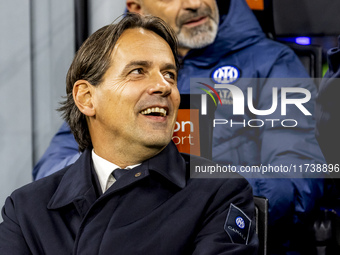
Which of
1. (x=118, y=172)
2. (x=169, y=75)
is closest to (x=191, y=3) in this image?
(x=169, y=75)

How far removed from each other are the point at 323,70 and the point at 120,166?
926 mm

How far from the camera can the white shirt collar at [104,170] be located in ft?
4.36

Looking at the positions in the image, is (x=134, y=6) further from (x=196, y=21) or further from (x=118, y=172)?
(x=118, y=172)

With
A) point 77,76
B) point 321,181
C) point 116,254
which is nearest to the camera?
point 116,254

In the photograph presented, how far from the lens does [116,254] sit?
3.77ft

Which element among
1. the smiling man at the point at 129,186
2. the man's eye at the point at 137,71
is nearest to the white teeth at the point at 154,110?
the smiling man at the point at 129,186

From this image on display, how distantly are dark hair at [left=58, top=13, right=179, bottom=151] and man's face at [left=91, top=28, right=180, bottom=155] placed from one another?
0.06 feet

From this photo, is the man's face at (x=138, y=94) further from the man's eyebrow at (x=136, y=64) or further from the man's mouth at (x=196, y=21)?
the man's mouth at (x=196, y=21)

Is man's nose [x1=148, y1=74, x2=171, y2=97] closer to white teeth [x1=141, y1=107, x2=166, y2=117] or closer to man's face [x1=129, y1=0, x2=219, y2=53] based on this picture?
white teeth [x1=141, y1=107, x2=166, y2=117]

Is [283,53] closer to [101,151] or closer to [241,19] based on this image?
[241,19]

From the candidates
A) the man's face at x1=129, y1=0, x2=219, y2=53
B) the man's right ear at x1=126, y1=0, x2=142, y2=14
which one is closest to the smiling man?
the man's face at x1=129, y1=0, x2=219, y2=53

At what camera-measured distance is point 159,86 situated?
1.30m

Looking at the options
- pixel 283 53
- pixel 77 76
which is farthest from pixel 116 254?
pixel 283 53

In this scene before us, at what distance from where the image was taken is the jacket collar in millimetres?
1249
